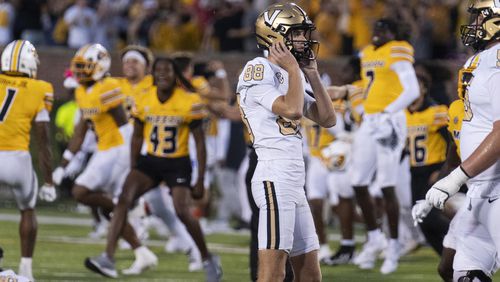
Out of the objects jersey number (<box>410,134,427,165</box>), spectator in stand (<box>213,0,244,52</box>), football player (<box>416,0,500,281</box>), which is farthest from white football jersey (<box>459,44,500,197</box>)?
spectator in stand (<box>213,0,244,52</box>)

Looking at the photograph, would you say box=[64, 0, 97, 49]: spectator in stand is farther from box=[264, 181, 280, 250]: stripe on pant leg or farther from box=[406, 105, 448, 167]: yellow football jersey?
box=[264, 181, 280, 250]: stripe on pant leg

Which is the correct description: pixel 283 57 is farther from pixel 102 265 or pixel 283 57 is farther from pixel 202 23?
pixel 202 23

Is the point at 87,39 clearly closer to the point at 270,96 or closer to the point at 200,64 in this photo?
the point at 200,64

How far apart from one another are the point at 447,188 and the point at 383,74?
517 cm

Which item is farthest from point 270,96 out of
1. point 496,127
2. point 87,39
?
point 87,39

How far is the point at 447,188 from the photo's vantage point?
5.90m

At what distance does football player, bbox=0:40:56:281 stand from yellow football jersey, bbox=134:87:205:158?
1.39 metres

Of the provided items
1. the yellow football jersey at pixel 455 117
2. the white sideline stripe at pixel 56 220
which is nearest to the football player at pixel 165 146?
the yellow football jersey at pixel 455 117

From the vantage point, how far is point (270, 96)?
6375 mm

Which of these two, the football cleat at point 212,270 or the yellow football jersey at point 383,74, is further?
the yellow football jersey at point 383,74

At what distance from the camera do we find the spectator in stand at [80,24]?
1853 cm

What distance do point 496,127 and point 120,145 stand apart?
19.8 ft

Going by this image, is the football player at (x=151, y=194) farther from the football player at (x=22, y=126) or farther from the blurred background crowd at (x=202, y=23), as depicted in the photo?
the blurred background crowd at (x=202, y=23)

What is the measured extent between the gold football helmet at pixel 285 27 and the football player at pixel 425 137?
4.33 meters
